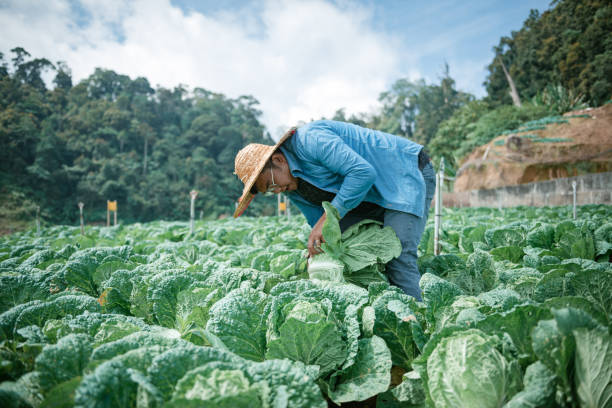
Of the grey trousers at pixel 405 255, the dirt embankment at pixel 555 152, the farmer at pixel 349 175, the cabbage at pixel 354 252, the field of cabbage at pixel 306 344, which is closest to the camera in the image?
the field of cabbage at pixel 306 344

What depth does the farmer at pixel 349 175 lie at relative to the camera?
1942mm

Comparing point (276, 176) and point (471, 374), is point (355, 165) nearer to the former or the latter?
point (276, 176)

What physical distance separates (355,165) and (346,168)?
0.18 ft

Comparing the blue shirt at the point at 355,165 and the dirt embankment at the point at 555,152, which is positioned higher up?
the dirt embankment at the point at 555,152

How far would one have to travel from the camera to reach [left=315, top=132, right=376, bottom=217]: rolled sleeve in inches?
74.9

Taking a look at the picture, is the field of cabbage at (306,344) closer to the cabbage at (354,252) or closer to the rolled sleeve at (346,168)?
the cabbage at (354,252)

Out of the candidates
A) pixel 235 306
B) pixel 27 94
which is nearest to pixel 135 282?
pixel 235 306

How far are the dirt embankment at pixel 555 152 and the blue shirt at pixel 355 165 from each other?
17284 millimetres

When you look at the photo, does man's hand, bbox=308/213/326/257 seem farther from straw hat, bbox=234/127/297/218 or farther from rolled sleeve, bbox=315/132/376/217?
straw hat, bbox=234/127/297/218

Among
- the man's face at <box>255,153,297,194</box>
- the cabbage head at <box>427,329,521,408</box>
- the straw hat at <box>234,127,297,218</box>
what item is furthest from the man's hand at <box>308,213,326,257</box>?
the cabbage head at <box>427,329,521,408</box>

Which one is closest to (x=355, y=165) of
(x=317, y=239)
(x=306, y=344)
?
(x=317, y=239)

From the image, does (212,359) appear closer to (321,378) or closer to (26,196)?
(321,378)

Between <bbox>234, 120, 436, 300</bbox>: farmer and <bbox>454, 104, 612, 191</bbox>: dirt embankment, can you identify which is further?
<bbox>454, 104, 612, 191</bbox>: dirt embankment

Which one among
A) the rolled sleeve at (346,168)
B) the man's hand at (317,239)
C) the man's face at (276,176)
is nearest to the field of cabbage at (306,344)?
the man's hand at (317,239)
